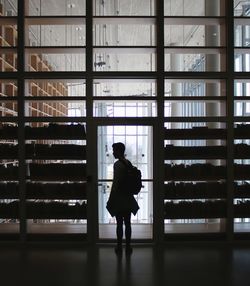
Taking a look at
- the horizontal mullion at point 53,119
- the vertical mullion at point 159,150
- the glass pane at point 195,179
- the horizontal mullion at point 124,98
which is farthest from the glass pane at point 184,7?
the horizontal mullion at point 53,119

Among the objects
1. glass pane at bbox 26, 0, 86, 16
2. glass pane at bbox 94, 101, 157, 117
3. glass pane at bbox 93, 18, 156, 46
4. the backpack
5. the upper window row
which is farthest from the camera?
glass pane at bbox 93, 18, 156, 46

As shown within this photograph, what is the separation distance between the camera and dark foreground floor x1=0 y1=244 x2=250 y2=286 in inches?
164

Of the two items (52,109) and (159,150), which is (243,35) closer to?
(159,150)

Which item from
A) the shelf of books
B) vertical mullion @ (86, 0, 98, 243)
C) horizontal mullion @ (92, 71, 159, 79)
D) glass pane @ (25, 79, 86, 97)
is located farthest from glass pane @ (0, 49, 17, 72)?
the shelf of books

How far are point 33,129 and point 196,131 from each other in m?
2.46

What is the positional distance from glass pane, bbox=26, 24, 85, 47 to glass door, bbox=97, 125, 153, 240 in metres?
5.67

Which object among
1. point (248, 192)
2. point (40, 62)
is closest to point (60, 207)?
point (248, 192)

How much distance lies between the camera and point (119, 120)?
18.9ft

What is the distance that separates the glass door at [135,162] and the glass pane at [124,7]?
3.95 metres

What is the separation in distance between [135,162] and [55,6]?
4948 mm

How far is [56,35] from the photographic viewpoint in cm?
1209

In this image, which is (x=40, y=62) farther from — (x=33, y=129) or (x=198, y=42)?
(x=33, y=129)

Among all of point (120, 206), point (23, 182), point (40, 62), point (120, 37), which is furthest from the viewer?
point (120, 37)

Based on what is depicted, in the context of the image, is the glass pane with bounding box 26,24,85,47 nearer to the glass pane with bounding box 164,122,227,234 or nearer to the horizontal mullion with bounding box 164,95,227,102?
the horizontal mullion with bounding box 164,95,227,102
